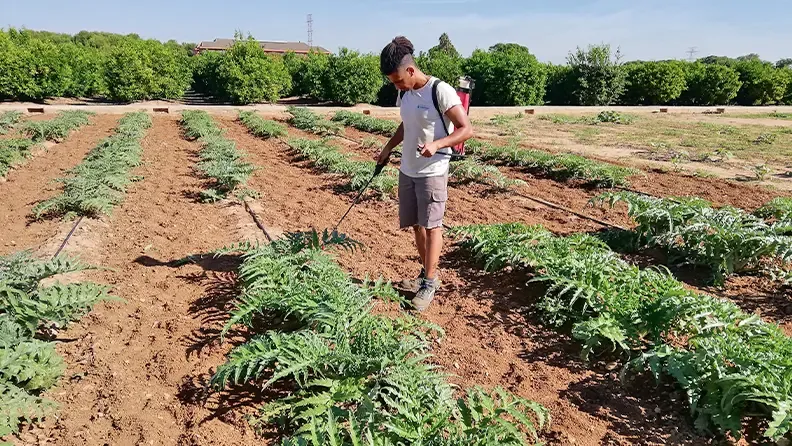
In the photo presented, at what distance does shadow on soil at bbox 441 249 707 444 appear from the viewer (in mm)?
2619

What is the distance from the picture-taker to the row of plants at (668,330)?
245 cm

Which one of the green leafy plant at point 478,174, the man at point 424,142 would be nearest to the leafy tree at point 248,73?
the green leafy plant at point 478,174

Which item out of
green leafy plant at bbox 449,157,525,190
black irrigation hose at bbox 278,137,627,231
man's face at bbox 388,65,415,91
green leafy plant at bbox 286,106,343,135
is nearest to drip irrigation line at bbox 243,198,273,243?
man's face at bbox 388,65,415,91

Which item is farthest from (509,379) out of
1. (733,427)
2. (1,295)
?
(1,295)

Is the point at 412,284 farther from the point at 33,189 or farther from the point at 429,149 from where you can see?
the point at 33,189

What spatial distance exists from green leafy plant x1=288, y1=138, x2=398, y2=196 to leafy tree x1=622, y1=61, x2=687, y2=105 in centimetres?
2527

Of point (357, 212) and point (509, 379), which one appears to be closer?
point (509, 379)

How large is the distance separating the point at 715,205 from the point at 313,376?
6.42 m

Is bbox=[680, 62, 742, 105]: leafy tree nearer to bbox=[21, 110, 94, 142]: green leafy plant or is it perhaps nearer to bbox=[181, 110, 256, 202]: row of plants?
bbox=[181, 110, 256, 202]: row of plants

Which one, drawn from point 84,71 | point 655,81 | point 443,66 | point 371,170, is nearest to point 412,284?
point 371,170

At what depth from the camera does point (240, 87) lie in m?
25.2

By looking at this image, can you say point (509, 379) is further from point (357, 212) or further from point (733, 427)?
point (357, 212)

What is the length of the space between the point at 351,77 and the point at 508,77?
27.6 ft

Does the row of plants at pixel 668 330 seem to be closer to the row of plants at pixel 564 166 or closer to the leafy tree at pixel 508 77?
the row of plants at pixel 564 166
